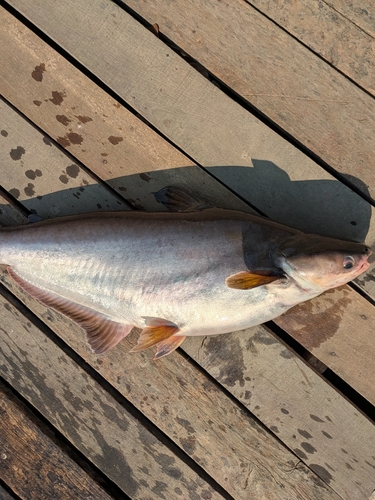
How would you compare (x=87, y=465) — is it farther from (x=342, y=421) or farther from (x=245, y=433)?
(x=342, y=421)

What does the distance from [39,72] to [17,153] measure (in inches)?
18.9

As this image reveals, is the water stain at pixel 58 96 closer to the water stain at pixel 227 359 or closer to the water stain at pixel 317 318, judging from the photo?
the water stain at pixel 227 359

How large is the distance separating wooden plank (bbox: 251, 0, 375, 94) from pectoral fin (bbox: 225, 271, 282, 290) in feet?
3.99

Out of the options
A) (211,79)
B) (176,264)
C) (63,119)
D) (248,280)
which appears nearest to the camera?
(248,280)

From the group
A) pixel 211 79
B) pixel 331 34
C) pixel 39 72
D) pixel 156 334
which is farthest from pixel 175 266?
pixel 331 34

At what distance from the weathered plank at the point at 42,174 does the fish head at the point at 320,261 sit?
38.7 inches

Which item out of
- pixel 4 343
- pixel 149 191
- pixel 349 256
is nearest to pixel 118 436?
pixel 4 343

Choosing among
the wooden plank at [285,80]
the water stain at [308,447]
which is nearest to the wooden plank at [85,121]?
the wooden plank at [285,80]

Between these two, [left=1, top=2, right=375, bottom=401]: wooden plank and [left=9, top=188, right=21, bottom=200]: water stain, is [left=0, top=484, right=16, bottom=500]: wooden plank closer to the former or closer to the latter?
[left=9, top=188, right=21, bottom=200]: water stain

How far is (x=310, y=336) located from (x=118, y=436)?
1251mm

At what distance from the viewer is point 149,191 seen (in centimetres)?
251

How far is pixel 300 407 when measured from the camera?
7.98 feet

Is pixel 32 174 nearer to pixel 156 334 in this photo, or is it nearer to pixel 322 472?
pixel 156 334

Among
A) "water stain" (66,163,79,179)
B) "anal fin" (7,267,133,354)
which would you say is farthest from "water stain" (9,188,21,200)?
"anal fin" (7,267,133,354)
